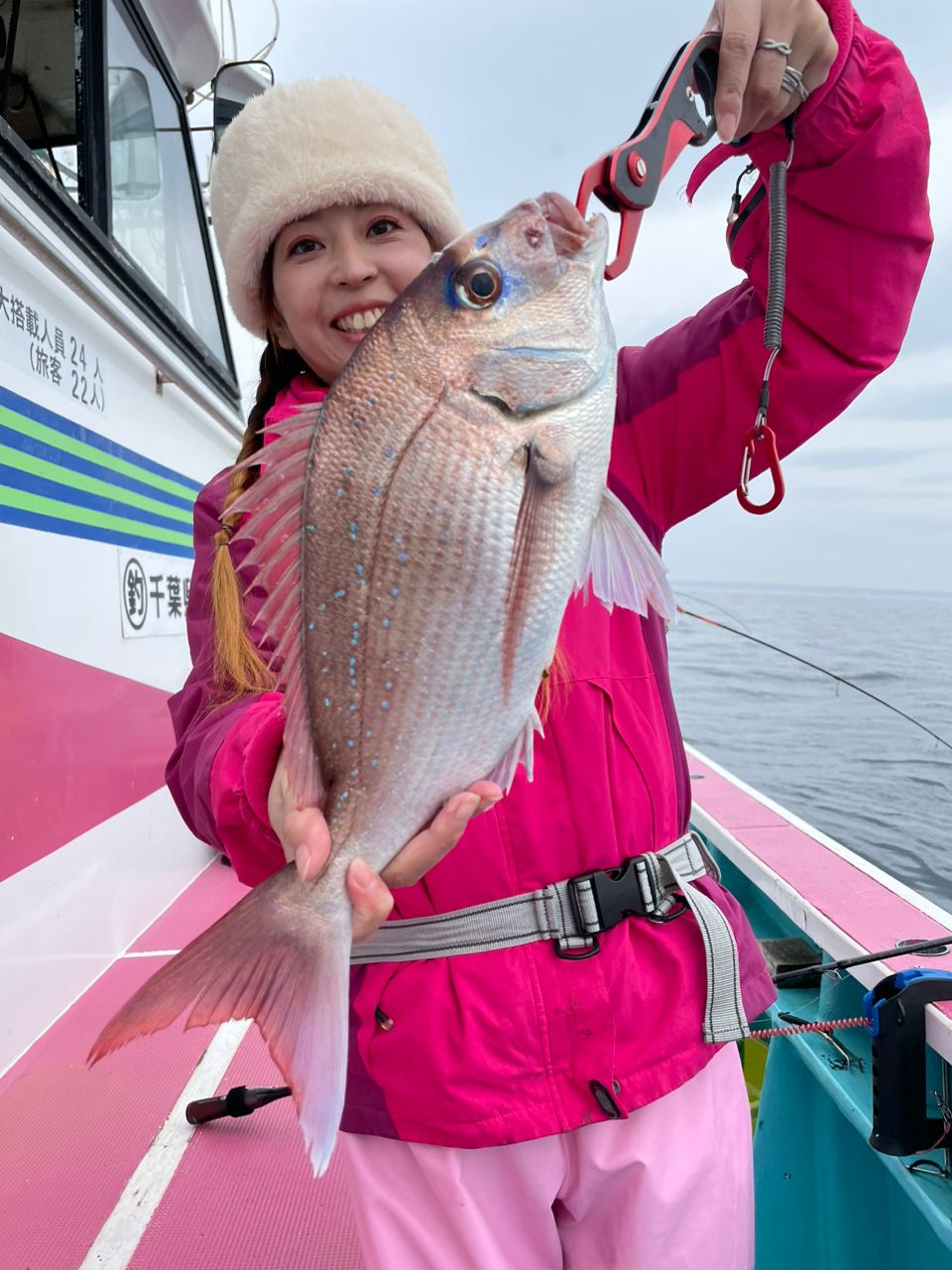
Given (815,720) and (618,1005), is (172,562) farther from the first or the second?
(815,720)

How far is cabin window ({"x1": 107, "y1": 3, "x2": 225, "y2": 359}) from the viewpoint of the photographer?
4.07 meters

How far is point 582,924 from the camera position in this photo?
4.58 feet

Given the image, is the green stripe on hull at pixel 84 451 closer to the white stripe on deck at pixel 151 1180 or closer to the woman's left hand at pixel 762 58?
the white stripe on deck at pixel 151 1180

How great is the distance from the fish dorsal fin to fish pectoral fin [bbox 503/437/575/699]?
0.93ft

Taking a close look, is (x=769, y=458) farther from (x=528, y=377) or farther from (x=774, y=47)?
(x=774, y=47)

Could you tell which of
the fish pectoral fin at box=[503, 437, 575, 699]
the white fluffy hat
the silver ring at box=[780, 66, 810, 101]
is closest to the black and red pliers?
the silver ring at box=[780, 66, 810, 101]

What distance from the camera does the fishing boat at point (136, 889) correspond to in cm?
204

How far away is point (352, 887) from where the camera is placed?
1.14m

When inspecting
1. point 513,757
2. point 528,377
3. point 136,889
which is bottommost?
point 136,889

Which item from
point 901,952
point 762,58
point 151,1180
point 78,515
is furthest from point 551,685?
point 78,515

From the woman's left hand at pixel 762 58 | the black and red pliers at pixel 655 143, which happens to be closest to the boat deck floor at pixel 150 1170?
the black and red pliers at pixel 655 143

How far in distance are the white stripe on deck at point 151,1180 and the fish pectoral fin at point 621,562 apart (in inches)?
49.0

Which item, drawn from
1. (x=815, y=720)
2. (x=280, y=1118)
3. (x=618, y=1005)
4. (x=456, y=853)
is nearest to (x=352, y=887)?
(x=456, y=853)

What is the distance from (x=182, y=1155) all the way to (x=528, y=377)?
88.6 inches
